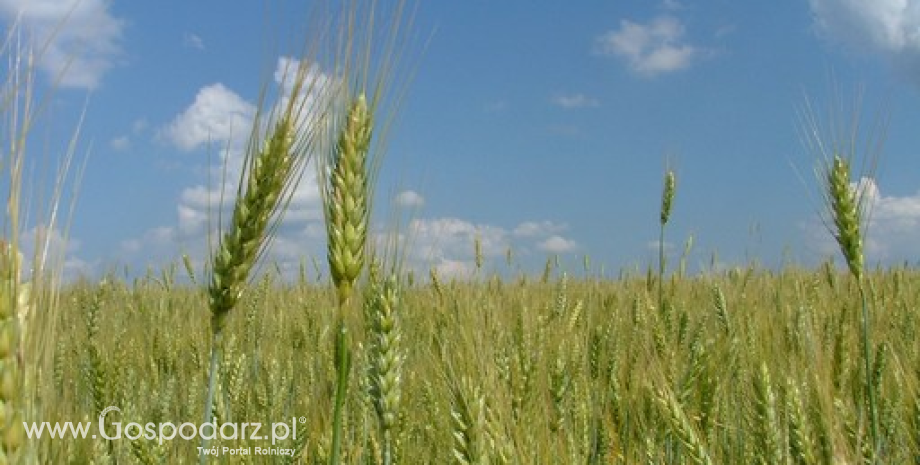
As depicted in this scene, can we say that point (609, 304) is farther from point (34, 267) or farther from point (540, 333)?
point (34, 267)

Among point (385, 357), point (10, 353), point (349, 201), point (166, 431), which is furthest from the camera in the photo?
point (166, 431)

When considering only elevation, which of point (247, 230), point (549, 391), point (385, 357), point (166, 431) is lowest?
point (166, 431)

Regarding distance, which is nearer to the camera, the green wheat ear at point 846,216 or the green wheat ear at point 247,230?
the green wheat ear at point 247,230

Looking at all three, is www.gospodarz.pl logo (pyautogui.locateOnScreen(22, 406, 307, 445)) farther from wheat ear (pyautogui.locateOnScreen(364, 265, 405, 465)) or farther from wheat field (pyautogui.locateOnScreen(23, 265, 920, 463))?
wheat ear (pyautogui.locateOnScreen(364, 265, 405, 465))

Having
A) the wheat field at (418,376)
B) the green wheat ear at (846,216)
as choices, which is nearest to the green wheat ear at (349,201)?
the wheat field at (418,376)

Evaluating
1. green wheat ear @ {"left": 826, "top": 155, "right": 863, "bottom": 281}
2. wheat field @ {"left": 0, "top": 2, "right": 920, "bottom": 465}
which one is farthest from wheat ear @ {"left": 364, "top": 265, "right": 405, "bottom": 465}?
green wheat ear @ {"left": 826, "top": 155, "right": 863, "bottom": 281}

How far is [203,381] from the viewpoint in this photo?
3.08 m

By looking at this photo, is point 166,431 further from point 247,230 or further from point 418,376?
point 247,230

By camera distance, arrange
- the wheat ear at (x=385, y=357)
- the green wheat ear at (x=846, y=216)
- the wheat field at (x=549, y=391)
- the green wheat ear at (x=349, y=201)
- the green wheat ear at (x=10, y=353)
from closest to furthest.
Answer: the green wheat ear at (x=10, y=353) → the green wheat ear at (x=349, y=201) → the wheat ear at (x=385, y=357) → the wheat field at (x=549, y=391) → the green wheat ear at (x=846, y=216)

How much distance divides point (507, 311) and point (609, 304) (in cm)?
83

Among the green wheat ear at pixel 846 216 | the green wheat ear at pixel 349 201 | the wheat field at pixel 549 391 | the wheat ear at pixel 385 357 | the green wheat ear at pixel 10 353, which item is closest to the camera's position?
the green wheat ear at pixel 10 353

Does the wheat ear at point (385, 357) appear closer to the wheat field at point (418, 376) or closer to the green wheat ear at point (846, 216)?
the wheat field at point (418, 376)

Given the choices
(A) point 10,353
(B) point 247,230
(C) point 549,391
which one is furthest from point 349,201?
(C) point 549,391

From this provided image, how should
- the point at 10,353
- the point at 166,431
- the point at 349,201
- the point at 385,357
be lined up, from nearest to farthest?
the point at 10,353 < the point at 349,201 < the point at 385,357 < the point at 166,431
